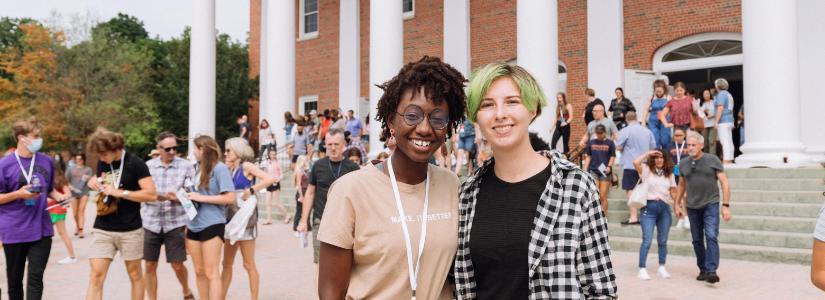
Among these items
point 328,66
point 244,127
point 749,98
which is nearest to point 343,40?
point 328,66

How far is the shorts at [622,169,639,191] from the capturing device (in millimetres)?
12102

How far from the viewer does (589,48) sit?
19703 mm

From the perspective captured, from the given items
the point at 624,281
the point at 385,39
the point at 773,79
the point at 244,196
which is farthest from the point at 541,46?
the point at 244,196

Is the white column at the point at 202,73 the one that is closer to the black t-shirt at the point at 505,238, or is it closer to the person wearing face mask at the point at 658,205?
the person wearing face mask at the point at 658,205

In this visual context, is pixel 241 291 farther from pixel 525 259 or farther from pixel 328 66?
pixel 328 66

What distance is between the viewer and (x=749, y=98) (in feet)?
43.1

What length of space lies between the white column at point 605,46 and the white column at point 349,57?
9775 mm

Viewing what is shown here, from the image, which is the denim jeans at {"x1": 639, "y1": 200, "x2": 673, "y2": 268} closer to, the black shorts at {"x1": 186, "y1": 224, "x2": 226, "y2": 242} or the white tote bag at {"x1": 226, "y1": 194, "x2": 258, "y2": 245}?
the white tote bag at {"x1": 226, "y1": 194, "x2": 258, "y2": 245}

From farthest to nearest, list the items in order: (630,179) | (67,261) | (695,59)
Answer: (695,59)
(630,179)
(67,261)

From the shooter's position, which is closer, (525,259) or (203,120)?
(525,259)

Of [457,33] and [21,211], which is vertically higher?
[457,33]

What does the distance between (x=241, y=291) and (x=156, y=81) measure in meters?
42.0

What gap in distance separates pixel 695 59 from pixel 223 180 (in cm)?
1566

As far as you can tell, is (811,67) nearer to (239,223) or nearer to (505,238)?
(239,223)
